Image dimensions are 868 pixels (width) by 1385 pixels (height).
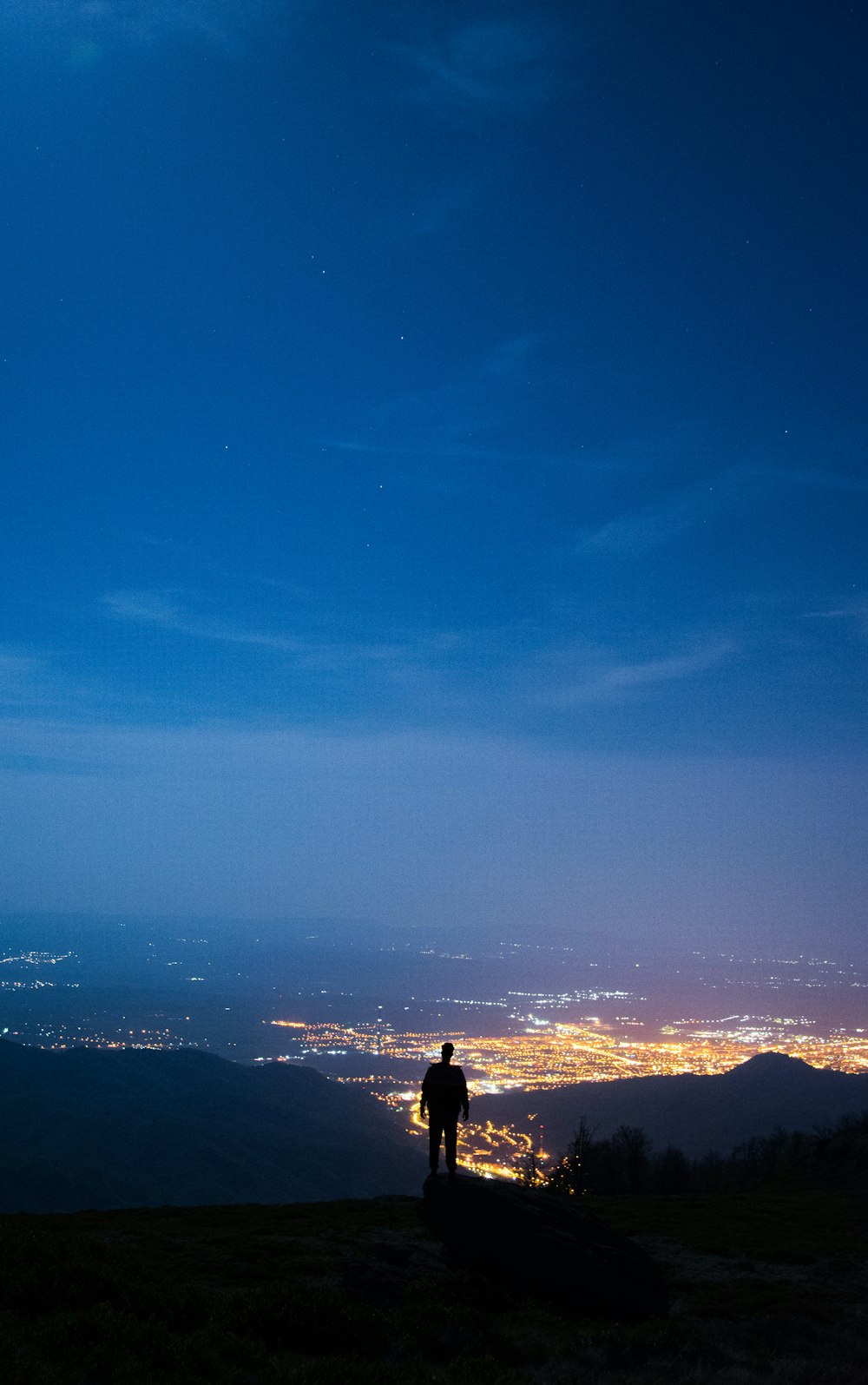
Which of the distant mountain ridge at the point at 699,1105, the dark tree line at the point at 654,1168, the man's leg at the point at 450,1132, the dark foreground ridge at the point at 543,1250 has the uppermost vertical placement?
the man's leg at the point at 450,1132

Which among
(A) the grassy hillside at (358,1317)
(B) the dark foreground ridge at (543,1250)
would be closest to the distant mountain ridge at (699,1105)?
(A) the grassy hillside at (358,1317)

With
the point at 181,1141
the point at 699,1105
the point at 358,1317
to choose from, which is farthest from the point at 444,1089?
the point at 181,1141

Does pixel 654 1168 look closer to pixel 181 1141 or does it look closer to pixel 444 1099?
pixel 444 1099

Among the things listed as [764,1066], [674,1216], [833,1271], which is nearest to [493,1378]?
[833,1271]

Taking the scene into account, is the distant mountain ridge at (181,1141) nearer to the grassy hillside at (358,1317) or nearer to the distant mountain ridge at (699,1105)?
the distant mountain ridge at (699,1105)

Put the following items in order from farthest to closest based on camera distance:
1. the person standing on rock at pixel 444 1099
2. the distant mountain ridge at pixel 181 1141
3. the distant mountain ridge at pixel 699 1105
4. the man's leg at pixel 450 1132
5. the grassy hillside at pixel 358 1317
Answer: the distant mountain ridge at pixel 181 1141, the distant mountain ridge at pixel 699 1105, the person standing on rock at pixel 444 1099, the man's leg at pixel 450 1132, the grassy hillside at pixel 358 1317

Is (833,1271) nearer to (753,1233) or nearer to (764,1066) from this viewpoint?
(753,1233)

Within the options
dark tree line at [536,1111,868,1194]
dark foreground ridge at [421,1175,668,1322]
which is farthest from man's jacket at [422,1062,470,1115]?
dark tree line at [536,1111,868,1194]

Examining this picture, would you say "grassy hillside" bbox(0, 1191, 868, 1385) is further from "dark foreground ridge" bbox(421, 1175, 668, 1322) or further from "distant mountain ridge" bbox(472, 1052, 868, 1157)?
"distant mountain ridge" bbox(472, 1052, 868, 1157)
